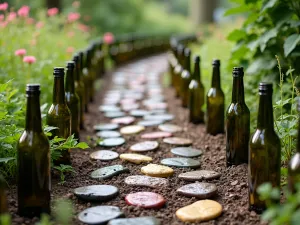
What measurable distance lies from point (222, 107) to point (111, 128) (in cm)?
108

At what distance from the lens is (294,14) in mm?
4117

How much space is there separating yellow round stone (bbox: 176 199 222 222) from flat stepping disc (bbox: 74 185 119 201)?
419 millimetres

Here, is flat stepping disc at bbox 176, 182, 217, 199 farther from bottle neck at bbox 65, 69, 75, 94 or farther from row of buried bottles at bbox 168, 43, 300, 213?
bottle neck at bbox 65, 69, 75, 94

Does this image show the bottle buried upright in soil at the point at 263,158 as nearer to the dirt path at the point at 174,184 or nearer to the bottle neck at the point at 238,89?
the dirt path at the point at 174,184

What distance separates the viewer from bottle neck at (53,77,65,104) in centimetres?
317

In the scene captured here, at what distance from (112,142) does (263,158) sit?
1800mm

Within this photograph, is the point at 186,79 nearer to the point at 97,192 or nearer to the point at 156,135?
the point at 156,135

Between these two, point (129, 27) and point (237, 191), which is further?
point (129, 27)

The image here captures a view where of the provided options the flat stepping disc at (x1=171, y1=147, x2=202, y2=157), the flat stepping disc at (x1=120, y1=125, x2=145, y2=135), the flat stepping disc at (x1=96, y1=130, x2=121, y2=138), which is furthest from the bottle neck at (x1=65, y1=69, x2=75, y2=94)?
the flat stepping disc at (x1=171, y1=147, x2=202, y2=157)

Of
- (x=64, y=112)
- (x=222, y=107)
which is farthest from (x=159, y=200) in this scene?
(x=222, y=107)

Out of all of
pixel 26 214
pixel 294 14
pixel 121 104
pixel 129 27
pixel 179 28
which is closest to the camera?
pixel 26 214

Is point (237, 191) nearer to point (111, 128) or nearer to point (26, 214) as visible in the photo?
point (26, 214)

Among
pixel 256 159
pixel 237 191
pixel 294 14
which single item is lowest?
pixel 237 191

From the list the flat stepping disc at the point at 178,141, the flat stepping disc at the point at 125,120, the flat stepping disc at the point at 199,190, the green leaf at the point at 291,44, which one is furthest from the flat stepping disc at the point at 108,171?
the flat stepping disc at the point at 125,120
